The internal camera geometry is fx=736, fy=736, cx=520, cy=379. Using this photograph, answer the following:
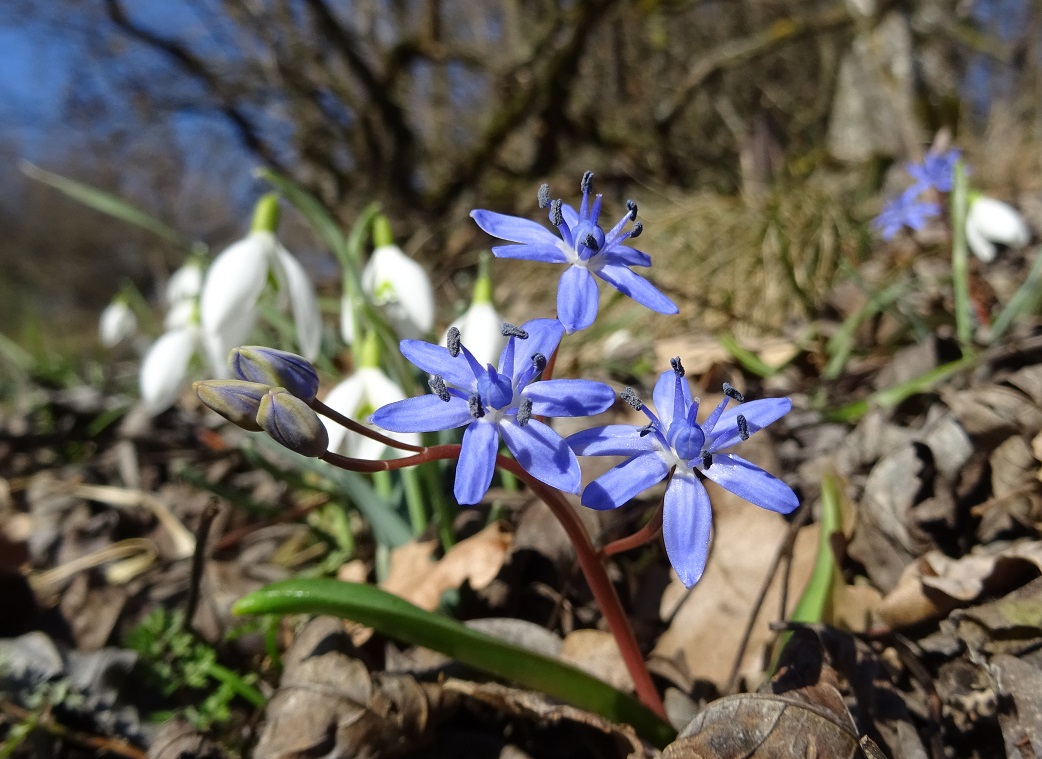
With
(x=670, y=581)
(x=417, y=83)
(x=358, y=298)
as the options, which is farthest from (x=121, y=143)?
(x=670, y=581)

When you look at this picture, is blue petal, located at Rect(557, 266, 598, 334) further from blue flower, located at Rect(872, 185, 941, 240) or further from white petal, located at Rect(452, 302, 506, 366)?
blue flower, located at Rect(872, 185, 941, 240)

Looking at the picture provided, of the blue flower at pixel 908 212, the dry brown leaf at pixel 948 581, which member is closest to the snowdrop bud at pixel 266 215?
the dry brown leaf at pixel 948 581

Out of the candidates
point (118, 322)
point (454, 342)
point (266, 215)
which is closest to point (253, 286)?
point (266, 215)

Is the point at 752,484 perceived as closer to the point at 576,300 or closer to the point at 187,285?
the point at 576,300

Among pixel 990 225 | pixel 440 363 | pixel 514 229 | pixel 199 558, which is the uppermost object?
pixel 514 229

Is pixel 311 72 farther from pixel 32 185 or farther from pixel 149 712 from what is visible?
pixel 32 185
